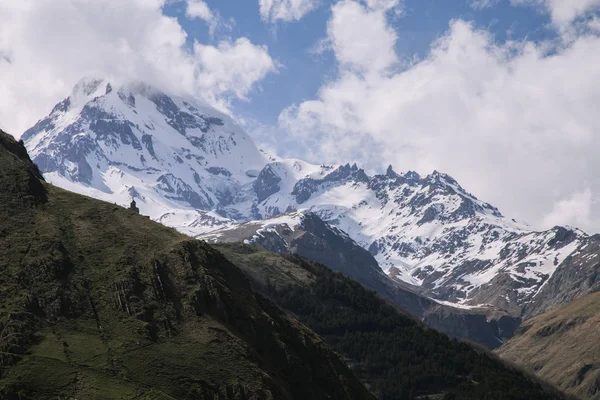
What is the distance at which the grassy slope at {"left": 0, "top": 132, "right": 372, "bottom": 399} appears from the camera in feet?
420

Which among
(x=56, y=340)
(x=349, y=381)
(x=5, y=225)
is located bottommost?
(x=349, y=381)

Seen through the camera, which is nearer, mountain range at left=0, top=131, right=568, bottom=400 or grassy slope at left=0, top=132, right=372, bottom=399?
mountain range at left=0, top=131, right=568, bottom=400

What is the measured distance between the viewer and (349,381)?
581 ft

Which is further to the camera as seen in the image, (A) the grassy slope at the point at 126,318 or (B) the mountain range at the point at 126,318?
(A) the grassy slope at the point at 126,318

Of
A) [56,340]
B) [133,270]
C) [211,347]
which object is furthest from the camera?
[133,270]

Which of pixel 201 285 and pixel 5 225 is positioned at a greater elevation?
pixel 5 225

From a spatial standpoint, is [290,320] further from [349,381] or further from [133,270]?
[133,270]

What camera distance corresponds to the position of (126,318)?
472 feet

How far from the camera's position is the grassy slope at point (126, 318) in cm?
12788

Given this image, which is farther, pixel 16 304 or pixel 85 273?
pixel 85 273

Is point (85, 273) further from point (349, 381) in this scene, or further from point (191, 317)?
point (349, 381)

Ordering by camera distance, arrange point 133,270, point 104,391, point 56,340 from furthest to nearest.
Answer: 1. point 133,270
2. point 56,340
3. point 104,391

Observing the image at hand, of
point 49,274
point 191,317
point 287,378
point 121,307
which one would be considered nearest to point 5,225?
point 49,274

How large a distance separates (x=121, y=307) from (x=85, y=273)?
442 inches
